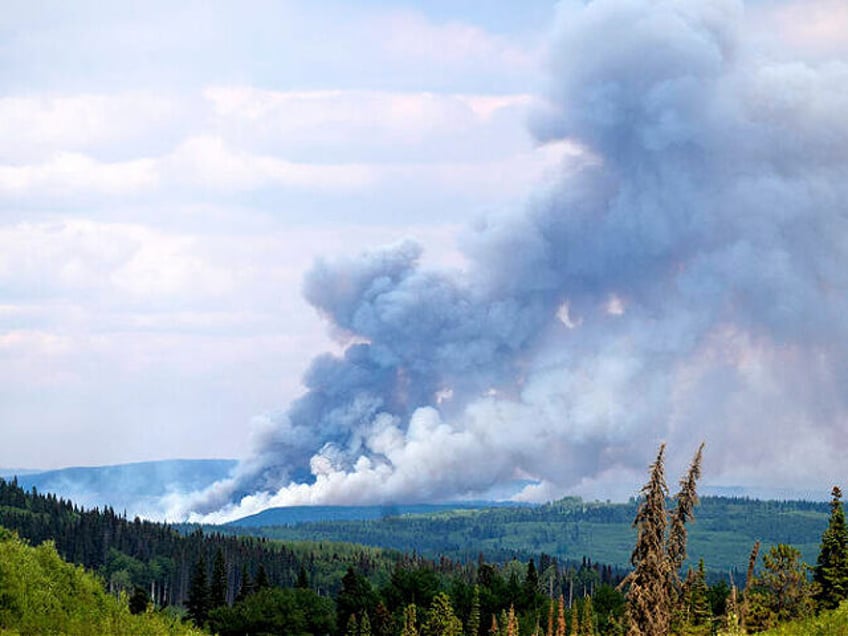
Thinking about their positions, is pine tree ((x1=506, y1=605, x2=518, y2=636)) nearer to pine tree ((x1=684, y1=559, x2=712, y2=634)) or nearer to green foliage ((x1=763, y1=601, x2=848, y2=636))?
pine tree ((x1=684, y1=559, x2=712, y2=634))

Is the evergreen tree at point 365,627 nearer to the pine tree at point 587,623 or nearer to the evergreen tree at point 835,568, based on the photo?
the pine tree at point 587,623

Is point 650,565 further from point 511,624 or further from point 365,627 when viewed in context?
point 365,627

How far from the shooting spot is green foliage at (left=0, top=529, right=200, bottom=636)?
94.1 m

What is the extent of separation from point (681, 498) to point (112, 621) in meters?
53.6

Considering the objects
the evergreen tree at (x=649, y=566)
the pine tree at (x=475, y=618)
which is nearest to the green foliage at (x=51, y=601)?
the evergreen tree at (x=649, y=566)

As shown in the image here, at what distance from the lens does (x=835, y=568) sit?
115 m

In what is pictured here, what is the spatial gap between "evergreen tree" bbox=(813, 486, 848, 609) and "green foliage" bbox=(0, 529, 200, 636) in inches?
2496

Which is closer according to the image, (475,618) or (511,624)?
→ (511,624)

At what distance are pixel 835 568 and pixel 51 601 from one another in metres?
71.2

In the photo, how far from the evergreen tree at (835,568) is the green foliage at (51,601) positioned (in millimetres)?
63389

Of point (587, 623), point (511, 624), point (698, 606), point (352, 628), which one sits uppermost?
point (511, 624)

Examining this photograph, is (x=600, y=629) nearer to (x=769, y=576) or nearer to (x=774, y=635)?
(x=769, y=576)

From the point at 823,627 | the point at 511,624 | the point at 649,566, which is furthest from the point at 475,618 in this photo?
the point at 649,566

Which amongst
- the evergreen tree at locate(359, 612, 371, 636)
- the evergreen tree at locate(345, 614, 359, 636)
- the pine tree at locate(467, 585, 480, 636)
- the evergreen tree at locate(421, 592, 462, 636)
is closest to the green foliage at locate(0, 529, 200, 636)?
the evergreen tree at locate(421, 592, 462, 636)
